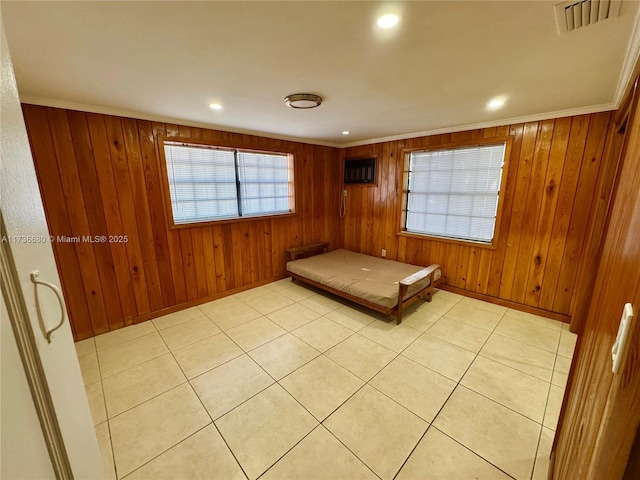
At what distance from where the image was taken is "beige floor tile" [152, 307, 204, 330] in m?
2.89

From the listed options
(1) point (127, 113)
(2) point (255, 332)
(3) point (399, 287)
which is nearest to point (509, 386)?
(3) point (399, 287)

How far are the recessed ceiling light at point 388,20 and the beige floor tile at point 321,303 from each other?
272 centimetres

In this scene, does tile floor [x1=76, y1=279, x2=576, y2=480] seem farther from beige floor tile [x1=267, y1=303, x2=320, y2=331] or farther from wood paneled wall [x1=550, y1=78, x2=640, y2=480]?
wood paneled wall [x1=550, y1=78, x2=640, y2=480]

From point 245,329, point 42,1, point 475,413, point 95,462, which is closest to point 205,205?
point 245,329

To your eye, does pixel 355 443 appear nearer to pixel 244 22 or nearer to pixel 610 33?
pixel 244 22

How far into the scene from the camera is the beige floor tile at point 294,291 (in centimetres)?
361

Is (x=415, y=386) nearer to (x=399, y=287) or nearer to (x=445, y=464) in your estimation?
(x=445, y=464)

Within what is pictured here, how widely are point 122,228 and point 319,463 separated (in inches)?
111

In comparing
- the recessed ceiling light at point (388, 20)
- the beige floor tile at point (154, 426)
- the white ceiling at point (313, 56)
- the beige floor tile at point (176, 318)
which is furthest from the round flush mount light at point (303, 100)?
the beige floor tile at point (176, 318)

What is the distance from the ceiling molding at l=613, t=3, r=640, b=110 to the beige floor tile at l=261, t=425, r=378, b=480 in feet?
8.50

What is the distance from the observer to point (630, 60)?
58.5 inches

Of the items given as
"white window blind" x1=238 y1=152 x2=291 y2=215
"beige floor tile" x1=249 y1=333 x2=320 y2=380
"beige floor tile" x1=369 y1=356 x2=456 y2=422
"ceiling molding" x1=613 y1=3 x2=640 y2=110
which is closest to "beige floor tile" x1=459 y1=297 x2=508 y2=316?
"beige floor tile" x1=369 y1=356 x2=456 y2=422

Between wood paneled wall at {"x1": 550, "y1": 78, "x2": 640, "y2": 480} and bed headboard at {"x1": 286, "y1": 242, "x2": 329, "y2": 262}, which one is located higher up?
wood paneled wall at {"x1": 550, "y1": 78, "x2": 640, "y2": 480}

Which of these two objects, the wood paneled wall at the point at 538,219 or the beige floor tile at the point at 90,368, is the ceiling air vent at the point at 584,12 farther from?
the beige floor tile at the point at 90,368
